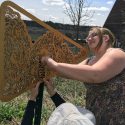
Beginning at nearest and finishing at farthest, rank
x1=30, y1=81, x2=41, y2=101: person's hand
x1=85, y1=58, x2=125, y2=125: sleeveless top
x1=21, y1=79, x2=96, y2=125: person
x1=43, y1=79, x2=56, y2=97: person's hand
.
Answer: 1. x1=21, y1=79, x2=96, y2=125: person
2. x1=85, y1=58, x2=125, y2=125: sleeveless top
3. x1=30, y1=81, x2=41, y2=101: person's hand
4. x1=43, y1=79, x2=56, y2=97: person's hand

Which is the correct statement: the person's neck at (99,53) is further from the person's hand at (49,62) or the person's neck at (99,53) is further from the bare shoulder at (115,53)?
the person's hand at (49,62)

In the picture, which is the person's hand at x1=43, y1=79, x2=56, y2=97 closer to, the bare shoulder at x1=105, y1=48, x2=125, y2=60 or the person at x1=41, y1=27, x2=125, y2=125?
the person at x1=41, y1=27, x2=125, y2=125

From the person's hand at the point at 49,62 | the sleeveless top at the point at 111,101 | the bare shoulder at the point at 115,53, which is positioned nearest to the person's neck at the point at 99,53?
the bare shoulder at the point at 115,53

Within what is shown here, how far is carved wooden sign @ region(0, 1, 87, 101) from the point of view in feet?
11.8

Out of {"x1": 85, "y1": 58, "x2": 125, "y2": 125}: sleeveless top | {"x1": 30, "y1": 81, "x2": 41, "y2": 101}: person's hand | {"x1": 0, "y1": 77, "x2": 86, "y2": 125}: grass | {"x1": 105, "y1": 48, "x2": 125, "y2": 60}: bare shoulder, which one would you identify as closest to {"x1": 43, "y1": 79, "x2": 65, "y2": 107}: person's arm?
{"x1": 30, "y1": 81, "x2": 41, "y2": 101}: person's hand

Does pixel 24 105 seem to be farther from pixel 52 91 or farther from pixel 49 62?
pixel 49 62

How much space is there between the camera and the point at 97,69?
355 centimetres

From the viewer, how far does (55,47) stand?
13.5 ft

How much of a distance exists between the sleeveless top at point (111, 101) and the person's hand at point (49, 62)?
1.19 feet

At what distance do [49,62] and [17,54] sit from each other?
0.24 m

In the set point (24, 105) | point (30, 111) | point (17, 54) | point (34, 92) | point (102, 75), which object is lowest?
point (24, 105)

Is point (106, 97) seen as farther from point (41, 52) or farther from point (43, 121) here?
point (43, 121)

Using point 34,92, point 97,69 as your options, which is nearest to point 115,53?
point 97,69

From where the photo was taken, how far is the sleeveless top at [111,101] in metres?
3.71
